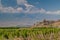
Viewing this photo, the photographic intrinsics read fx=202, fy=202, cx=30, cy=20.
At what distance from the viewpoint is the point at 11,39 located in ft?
15.6

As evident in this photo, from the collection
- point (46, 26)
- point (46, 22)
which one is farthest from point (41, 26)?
point (46, 22)

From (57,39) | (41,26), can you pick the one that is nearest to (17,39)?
(57,39)

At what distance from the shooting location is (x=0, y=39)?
4.96m

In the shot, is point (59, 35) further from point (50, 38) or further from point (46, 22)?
point (46, 22)

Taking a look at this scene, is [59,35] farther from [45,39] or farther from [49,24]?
[49,24]

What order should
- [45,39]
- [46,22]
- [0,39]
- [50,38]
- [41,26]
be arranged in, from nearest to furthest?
1. [50,38]
2. [45,39]
3. [0,39]
4. [46,22]
5. [41,26]

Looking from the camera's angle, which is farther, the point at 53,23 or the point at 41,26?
the point at 41,26

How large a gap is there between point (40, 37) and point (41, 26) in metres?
8.34

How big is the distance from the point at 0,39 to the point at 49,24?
24.0 ft

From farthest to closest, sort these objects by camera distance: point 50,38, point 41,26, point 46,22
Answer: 1. point 41,26
2. point 46,22
3. point 50,38

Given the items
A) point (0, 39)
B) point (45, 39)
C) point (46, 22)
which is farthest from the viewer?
point (46, 22)

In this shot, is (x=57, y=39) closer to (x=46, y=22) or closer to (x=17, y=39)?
(x=17, y=39)

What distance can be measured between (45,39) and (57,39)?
38cm

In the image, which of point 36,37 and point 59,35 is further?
point 59,35
